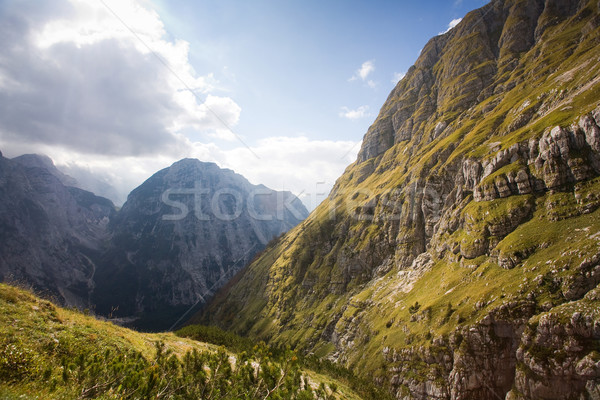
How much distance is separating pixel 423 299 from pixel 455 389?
29.0m

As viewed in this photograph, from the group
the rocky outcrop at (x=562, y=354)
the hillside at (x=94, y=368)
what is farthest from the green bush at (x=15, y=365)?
the rocky outcrop at (x=562, y=354)

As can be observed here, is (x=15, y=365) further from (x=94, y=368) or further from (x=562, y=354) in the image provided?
(x=562, y=354)

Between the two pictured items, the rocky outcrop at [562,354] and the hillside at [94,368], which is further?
the rocky outcrop at [562,354]

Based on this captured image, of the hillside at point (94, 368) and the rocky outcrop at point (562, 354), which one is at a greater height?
the hillside at point (94, 368)

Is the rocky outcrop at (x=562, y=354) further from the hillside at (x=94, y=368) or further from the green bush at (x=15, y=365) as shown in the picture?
the green bush at (x=15, y=365)

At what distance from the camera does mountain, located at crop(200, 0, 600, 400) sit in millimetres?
53656

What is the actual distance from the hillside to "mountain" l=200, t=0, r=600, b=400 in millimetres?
60336

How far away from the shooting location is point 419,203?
433ft

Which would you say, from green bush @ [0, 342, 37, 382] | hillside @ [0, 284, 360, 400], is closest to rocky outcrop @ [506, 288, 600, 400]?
hillside @ [0, 284, 360, 400]

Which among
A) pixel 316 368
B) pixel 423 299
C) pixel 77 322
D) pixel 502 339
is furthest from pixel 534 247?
pixel 77 322

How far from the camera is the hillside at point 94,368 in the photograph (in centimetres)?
1054

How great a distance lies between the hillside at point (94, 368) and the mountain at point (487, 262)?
60336 millimetres

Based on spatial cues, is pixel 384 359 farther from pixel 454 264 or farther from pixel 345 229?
pixel 345 229

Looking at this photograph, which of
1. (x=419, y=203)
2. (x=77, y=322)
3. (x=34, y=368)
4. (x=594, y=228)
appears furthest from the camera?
(x=419, y=203)
